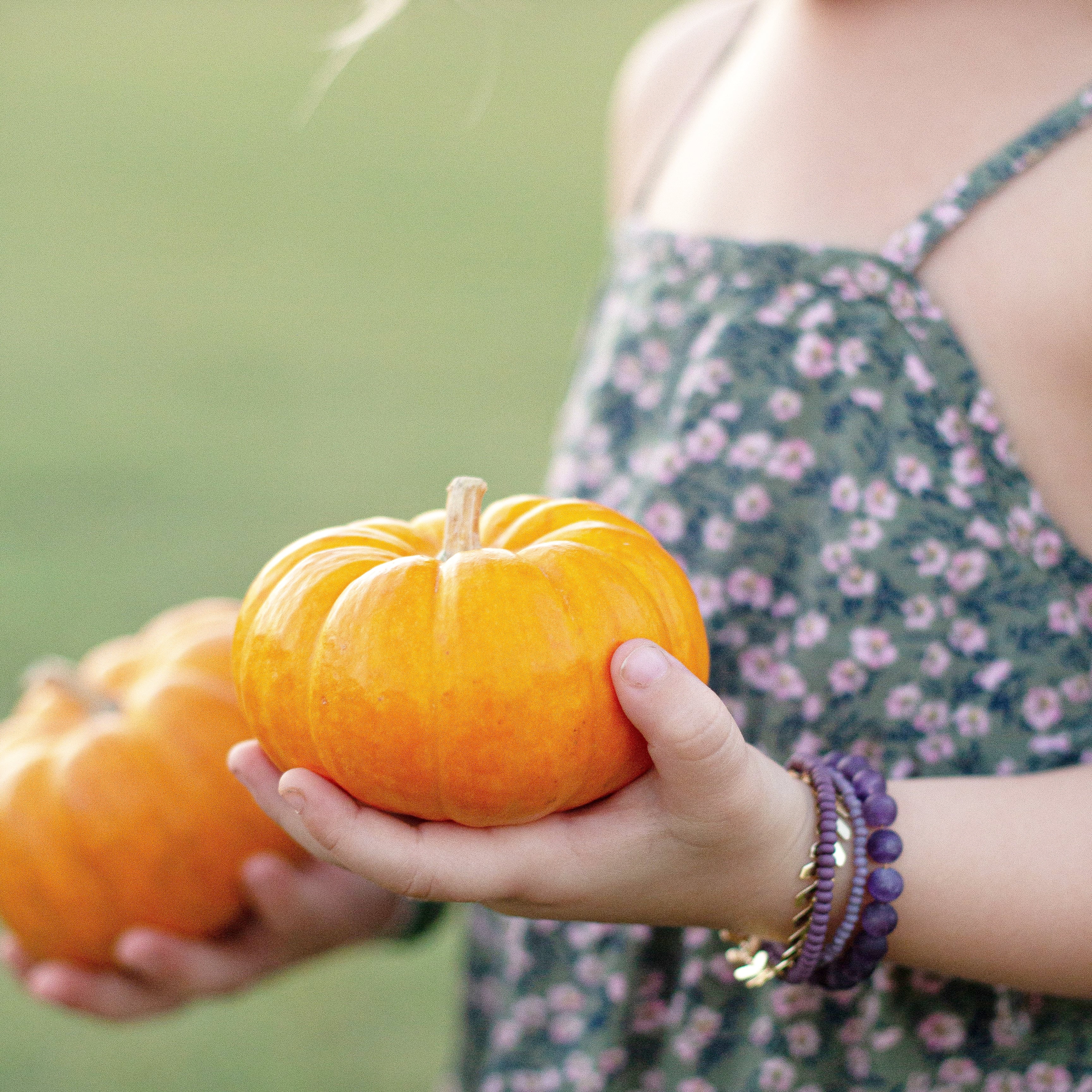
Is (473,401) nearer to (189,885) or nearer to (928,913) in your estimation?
(189,885)

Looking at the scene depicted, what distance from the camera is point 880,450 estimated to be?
1.58 metres

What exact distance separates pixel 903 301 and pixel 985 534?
0.33 m

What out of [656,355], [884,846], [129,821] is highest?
[656,355]

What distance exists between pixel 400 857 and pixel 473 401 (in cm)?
706

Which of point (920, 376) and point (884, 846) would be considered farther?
point (920, 376)

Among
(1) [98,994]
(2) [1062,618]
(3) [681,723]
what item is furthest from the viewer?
(1) [98,994]

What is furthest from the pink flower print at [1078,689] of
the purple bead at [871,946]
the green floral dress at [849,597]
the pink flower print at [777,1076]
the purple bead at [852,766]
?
the pink flower print at [777,1076]

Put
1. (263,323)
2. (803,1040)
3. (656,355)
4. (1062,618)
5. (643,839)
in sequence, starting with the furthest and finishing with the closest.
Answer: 1. (263,323)
2. (656,355)
3. (803,1040)
4. (1062,618)
5. (643,839)

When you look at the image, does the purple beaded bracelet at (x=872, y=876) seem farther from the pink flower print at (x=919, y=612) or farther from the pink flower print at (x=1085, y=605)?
the pink flower print at (x=1085, y=605)

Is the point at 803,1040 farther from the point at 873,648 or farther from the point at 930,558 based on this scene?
the point at 930,558

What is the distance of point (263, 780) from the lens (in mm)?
1406

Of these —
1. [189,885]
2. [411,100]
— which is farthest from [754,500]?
[411,100]

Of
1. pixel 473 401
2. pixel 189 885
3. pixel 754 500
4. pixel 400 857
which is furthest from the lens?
pixel 473 401

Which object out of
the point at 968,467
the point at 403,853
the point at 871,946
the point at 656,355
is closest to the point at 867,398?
the point at 968,467
